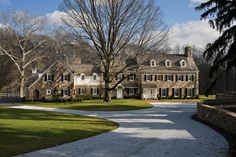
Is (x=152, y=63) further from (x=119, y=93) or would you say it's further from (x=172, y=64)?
(x=119, y=93)

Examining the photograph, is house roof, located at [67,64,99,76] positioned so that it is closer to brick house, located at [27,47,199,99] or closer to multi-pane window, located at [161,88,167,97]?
brick house, located at [27,47,199,99]

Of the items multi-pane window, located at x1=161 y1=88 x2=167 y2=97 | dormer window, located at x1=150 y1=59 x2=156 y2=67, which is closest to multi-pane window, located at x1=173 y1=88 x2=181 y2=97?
multi-pane window, located at x1=161 y1=88 x2=167 y2=97

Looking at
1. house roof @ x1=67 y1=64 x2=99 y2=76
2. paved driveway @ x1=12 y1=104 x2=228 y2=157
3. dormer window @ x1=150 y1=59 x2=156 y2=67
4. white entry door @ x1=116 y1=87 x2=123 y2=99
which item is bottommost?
paved driveway @ x1=12 y1=104 x2=228 y2=157

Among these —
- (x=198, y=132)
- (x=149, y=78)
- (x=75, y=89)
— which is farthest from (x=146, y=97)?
(x=198, y=132)

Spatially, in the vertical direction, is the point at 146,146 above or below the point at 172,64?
below

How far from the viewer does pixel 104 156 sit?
1181cm

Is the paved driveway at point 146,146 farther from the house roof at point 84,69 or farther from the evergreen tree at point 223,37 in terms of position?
the house roof at point 84,69

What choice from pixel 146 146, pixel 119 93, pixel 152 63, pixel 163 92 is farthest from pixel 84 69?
pixel 146 146

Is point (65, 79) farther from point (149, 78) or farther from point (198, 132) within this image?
point (198, 132)

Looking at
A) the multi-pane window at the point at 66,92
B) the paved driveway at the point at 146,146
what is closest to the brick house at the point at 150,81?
the multi-pane window at the point at 66,92

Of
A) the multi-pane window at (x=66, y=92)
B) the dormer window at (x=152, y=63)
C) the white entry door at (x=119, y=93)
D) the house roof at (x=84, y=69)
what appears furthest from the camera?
the dormer window at (x=152, y=63)

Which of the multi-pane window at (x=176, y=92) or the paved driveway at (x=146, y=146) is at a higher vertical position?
the multi-pane window at (x=176, y=92)

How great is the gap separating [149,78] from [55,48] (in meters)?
24.2

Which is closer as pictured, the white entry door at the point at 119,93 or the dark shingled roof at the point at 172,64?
the white entry door at the point at 119,93
